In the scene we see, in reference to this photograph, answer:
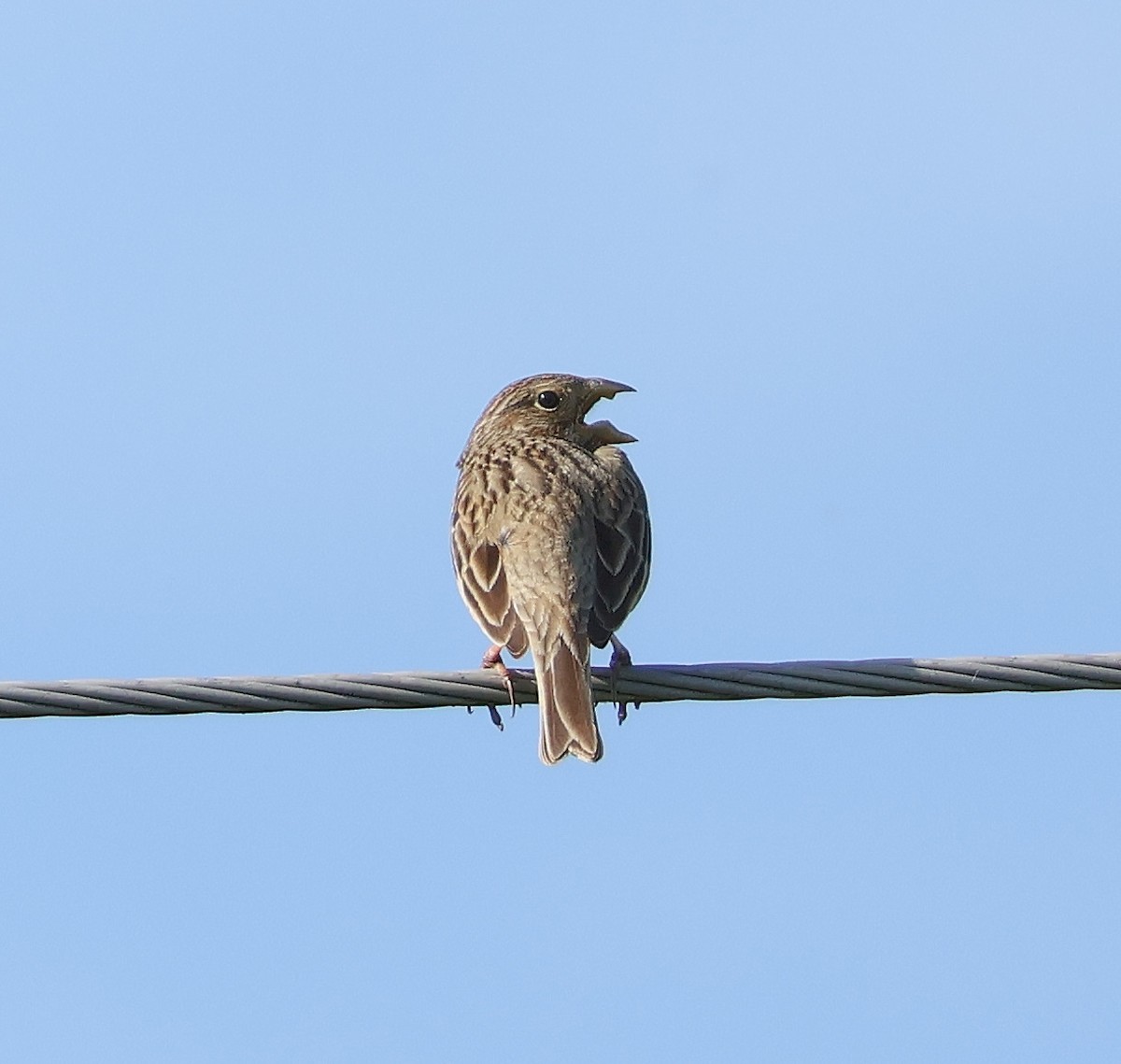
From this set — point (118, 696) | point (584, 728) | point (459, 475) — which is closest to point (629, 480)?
point (459, 475)

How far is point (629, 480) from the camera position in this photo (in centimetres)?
1047

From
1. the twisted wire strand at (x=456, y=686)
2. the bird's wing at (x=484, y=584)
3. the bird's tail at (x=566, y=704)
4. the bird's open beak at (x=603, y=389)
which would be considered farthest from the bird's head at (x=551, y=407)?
the twisted wire strand at (x=456, y=686)

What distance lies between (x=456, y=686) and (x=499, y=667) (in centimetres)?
186

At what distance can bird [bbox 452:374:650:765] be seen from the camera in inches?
351

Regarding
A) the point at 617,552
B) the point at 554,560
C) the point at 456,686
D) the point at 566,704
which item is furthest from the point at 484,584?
the point at 456,686

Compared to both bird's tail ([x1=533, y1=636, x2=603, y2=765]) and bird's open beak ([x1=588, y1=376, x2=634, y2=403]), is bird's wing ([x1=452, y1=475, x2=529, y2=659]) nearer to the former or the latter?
bird's tail ([x1=533, y1=636, x2=603, y2=765])

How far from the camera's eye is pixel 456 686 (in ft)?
24.0

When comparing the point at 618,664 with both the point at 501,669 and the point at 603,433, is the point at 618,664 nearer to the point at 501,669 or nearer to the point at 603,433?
the point at 501,669

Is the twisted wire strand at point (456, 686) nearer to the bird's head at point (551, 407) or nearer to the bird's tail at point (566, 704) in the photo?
the bird's tail at point (566, 704)

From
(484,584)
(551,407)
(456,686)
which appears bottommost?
(456,686)

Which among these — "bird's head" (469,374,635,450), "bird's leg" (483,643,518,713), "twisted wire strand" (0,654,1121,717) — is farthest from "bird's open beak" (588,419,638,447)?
"twisted wire strand" (0,654,1121,717)

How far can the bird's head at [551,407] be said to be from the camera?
38.2 feet

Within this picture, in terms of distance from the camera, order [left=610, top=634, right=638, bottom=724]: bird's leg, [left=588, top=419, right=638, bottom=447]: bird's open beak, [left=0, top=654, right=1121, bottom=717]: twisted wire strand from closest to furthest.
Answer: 1. [left=0, top=654, right=1121, bottom=717]: twisted wire strand
2. [left=610, top=634, right=638, bottom=724]: bird's leg
3. [left=588, top=419, right=638, bottom=447]: bird's open beak

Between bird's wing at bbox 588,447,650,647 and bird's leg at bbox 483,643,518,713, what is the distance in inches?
15.2
